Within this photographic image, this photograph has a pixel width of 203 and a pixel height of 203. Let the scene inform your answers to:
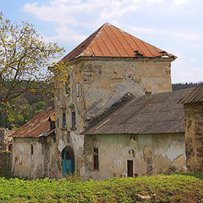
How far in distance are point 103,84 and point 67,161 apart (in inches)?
205

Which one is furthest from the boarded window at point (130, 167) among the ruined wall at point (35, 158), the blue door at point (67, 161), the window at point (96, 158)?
the ruined wall at point (35, 158)

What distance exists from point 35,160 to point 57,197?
2417 centimetres

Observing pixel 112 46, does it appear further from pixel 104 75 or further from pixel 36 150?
pixel 36 150

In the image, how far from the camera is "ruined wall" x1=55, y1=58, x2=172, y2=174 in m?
25.0

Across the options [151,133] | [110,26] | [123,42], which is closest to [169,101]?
[151,133]

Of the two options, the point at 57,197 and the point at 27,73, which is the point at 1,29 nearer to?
the point at 27,73

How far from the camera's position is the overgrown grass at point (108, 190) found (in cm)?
813

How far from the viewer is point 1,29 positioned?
62.2 ft

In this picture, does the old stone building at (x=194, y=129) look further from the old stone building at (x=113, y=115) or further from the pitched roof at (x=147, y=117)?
the old stone building at (x=113, y=115)

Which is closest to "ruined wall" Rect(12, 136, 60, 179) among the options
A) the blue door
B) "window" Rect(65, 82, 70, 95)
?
the blue door

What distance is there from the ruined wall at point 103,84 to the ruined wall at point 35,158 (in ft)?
10.1

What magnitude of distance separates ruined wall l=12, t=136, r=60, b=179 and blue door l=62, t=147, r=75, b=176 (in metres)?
0.97

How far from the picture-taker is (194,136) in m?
11.5

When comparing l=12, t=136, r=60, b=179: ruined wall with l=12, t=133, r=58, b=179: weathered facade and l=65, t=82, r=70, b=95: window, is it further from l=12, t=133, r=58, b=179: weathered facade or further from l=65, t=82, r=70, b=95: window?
l=65, t=82, r=70, b=95: window
